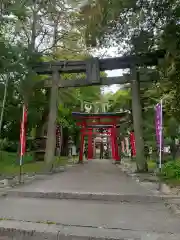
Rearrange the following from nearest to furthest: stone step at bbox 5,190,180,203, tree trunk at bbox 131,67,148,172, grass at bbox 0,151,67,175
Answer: stone step at bbox 5,190,180,203 → tree trunk at bbox 131,67,148,172 → grass at bbox 0,151,67,175

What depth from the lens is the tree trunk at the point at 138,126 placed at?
492 inches

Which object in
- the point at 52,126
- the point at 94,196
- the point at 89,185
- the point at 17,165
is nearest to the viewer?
the point at 94,196

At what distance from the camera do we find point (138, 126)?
42.1 ft

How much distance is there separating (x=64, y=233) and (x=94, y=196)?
2.75m

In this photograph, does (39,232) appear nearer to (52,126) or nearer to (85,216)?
(85,216)

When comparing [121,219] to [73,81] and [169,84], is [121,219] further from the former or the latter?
[73,81]

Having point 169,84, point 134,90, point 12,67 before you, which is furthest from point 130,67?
point 12,67

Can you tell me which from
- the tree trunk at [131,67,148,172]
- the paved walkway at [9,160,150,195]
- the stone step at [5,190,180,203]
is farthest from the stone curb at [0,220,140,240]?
the tree trunk at [131,67,148,172]

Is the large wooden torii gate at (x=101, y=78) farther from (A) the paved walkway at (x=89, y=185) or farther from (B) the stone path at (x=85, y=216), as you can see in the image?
(B) the stone path at (x=85, y=216)

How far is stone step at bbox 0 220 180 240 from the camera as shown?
155 inches

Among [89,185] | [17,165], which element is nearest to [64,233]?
[89,185]

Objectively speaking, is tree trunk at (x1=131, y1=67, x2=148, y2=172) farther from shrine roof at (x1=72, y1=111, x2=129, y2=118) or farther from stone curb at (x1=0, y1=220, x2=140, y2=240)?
stone curb at (x1=0, y1=220, x2=140, y2=240)

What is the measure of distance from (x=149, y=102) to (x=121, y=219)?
44.5ft

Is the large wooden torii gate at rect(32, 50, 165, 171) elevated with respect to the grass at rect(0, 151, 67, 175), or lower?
→ elevated
